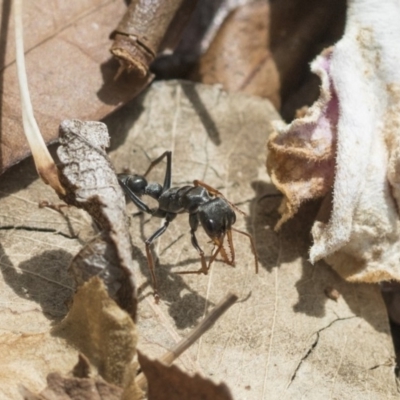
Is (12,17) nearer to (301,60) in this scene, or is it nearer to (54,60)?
(54,60)

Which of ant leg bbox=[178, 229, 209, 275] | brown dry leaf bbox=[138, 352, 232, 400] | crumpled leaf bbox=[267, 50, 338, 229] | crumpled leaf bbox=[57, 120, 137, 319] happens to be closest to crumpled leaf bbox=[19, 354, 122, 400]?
brown dry leaf bbox=[138, 352, 232, 400]

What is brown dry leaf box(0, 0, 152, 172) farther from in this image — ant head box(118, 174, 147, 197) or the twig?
ant head box(118, 174, 147, 197)

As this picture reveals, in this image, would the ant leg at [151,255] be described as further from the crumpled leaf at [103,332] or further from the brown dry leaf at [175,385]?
the brown dry leaf at [175,385]

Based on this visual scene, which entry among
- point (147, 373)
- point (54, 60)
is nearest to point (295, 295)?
point (147, 373)

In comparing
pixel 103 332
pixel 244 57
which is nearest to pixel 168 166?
pixel 244 57

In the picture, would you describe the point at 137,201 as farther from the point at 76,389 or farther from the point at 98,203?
the point at 76,389
